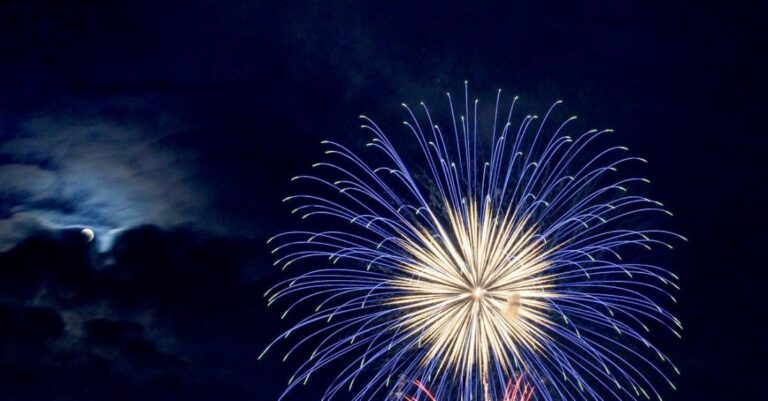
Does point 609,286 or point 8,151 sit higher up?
point 8,151

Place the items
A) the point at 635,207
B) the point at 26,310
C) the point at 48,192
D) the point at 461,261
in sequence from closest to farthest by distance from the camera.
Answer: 1. the point at 461,261
2. the point at 635,207
3. the point at 48,192
4. the point at 26,310

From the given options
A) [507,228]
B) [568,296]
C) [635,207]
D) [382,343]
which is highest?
[635,207]

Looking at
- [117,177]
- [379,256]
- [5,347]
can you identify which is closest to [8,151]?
[117,177]

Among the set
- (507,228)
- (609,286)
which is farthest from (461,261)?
(609,286)

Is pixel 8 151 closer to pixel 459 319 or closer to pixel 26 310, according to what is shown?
pixel 26 310

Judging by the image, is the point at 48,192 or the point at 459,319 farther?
the point at 48,192

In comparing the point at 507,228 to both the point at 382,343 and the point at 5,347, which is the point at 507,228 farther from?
the point at 5,347

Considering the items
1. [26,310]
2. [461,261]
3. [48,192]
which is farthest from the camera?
[26,310]

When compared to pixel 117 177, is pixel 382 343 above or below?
below

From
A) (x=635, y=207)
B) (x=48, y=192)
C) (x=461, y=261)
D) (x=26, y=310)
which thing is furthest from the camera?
(x=26, y=310)
